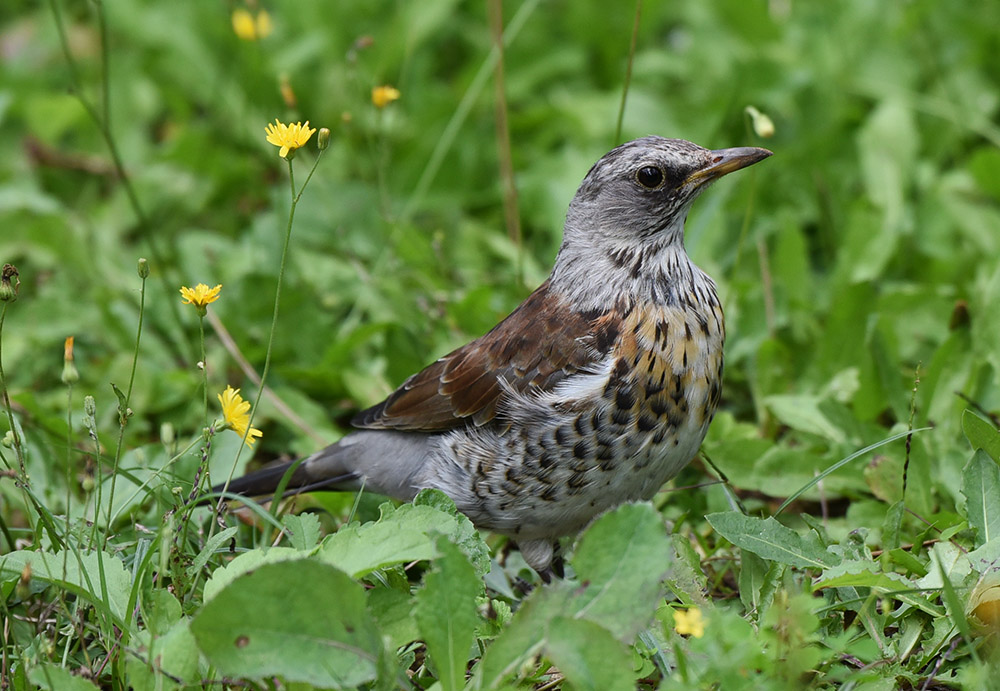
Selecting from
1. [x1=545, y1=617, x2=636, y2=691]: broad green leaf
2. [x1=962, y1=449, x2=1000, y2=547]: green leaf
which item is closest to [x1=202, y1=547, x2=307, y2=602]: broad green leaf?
[x1=545, y1=617, x2=636, y2=691]: broad green leaf

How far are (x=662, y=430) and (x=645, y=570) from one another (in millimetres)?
822

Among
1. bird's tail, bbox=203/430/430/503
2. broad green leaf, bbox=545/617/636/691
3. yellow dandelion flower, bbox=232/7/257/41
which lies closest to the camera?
broad green leaf, bbox=545/617/636/691

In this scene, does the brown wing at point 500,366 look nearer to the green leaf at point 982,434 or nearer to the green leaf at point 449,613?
the green leaf at point 449,613

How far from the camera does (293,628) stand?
9.44 ft

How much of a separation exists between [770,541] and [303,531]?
54.3 inches

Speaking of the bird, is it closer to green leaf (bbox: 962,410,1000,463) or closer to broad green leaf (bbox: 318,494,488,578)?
broad green leaf (bbox: 318,494,488,578)

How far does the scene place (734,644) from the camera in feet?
9.20

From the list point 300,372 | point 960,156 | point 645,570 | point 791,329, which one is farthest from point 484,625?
point 960,156

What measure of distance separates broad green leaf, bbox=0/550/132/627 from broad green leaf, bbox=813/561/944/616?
192 cm

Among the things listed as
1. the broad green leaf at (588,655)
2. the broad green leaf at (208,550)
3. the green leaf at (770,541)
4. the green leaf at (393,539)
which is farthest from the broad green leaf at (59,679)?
the green leaf at (770,541)

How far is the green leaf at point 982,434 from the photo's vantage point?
3.60 meters

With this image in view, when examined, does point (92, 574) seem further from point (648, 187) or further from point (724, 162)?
point (724, 162)

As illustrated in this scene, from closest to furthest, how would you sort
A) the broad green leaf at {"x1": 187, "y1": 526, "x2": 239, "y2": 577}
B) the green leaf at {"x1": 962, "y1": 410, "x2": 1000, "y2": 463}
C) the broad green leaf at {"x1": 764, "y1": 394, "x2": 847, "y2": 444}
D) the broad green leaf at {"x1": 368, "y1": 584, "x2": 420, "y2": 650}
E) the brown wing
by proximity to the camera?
the broad green leaf at {"x1": 368, "y1": 584, "x2": 420, "y2": 650} < the broad green leaf at {"x1": 187, "y1": 526, "x2": 239, "y2": 577} < the green leaf at {"x1": 962, "y1": 410, "x2": 1000, "y2": 463} < the brown wing < the broad green leaf at {"x1": 764, "y1": 394, "x2": 847, "y2": 444}

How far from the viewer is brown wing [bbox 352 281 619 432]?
3.84m
